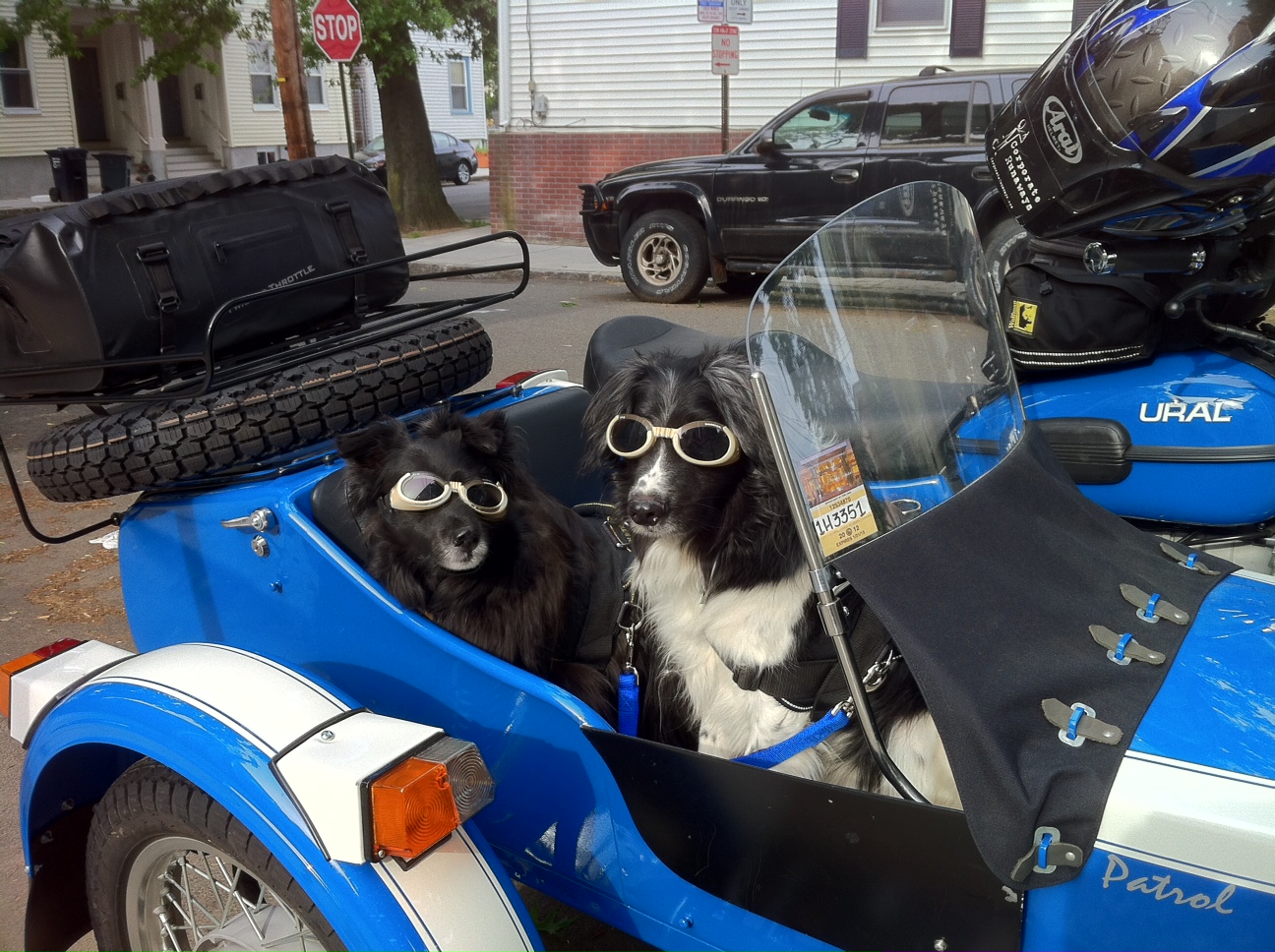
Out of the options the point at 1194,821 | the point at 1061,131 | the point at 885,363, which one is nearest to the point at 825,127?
the point at 1061,131

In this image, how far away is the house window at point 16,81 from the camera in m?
26.1

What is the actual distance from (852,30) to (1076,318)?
528 inches

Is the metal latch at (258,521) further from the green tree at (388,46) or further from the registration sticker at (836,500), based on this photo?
the green tree at (388,46)

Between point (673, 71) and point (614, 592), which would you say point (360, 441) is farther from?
point (673, 71)

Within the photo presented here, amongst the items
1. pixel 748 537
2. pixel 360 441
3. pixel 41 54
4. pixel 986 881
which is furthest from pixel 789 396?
pixel 41 54

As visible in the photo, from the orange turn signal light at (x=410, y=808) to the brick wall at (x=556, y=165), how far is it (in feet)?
49.6

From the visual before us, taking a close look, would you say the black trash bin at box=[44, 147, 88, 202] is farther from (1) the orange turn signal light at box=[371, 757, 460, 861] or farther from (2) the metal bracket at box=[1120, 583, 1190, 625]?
(2) the metal bracket at box=[1120, 583, 1190, 625]

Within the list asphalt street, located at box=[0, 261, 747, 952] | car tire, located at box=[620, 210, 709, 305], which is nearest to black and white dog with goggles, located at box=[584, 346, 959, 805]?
asphalt street, located at box=[0, 261, 747, 952]

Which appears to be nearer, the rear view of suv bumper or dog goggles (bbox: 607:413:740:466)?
dog goggles (bbox: 607:413:740:466)

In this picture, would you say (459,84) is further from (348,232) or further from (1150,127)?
(1150,127)

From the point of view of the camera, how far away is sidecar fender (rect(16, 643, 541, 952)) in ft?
5.65

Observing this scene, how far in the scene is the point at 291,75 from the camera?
10445 millimetres

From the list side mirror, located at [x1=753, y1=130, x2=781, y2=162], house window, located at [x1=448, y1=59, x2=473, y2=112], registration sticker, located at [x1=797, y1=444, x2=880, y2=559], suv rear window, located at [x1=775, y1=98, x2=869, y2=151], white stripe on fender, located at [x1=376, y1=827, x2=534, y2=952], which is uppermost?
house window, located at [x1=448, y1=59, x2=473, y2=112]

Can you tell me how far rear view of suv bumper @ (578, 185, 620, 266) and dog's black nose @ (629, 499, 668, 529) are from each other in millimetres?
10063
